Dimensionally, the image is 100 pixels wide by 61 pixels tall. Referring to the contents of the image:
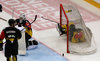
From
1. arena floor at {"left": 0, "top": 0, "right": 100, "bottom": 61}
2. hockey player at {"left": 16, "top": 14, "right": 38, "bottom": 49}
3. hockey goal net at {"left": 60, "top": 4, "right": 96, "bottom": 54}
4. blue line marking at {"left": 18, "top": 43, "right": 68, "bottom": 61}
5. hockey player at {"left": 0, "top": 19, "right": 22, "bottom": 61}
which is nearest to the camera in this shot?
hockey player at {"left": 0, "top": 19, "right": 22, "bottom": 61}

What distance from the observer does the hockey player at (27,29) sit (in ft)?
30.8

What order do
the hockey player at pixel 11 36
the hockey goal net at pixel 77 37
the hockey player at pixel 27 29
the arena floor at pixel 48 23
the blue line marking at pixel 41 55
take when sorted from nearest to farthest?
the hockey player at pixel 11 36, the hockey player at pixel 27 29, the blue line marking at pixel 41 55, the arena floor at pixel 48 23, the hockey goal net at pixel 77 37

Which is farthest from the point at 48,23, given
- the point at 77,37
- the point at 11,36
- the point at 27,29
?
the point at 11,36

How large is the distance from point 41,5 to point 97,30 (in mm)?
2709

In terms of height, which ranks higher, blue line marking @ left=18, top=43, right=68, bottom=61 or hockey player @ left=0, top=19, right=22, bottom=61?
hockey player @ left=0, top=19, right=22, bottom=61

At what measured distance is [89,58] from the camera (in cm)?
962

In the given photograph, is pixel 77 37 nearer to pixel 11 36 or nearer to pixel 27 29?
pixel 27 29

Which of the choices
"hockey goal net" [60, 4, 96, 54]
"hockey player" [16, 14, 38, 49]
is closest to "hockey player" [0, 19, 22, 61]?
"hockey player" [16, 14, 38, 49]

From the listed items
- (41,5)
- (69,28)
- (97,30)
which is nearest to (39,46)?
(69,28)

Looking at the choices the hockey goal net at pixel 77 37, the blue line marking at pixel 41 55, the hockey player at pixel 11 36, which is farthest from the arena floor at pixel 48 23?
the hockey player at pixel 11 36

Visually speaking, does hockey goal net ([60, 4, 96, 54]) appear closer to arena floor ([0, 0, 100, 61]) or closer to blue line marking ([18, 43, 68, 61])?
arena floor ([0, 0, 100, 61])

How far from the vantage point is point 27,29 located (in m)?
9.59

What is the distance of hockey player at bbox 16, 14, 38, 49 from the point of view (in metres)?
9.38

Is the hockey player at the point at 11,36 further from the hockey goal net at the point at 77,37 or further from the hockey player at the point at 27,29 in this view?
Result: the hockey goal net at the point at 77,37
